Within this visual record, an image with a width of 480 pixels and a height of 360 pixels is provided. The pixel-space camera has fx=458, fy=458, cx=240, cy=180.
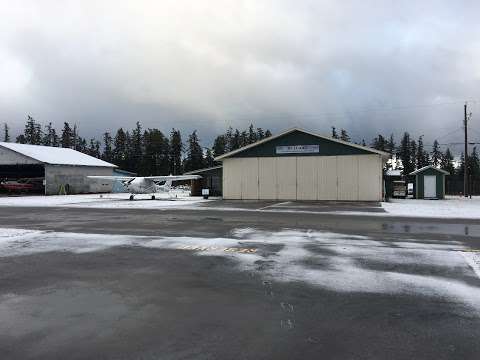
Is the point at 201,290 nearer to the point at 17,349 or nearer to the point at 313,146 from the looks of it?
the point at 17,349

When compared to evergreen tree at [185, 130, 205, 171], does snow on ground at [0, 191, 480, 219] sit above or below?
below

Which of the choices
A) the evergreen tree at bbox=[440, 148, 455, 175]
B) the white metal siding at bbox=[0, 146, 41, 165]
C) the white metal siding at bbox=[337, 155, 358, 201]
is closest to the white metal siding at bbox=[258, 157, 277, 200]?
the white metal siding at bbox=[337, 155, 358, 201]

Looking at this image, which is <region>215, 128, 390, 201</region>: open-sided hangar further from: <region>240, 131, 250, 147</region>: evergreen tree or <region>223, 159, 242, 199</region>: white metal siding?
<region>240, 131, 250, 147</region>: evergreen tree

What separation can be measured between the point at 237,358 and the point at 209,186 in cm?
4215

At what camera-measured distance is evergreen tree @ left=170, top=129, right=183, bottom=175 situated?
105500 millimetres

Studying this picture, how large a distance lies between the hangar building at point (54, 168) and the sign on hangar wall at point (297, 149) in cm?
2829

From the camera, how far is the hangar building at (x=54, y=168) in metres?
52.1

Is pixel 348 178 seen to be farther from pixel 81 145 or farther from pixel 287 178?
pixel 81 145

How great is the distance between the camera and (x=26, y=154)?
52406mm

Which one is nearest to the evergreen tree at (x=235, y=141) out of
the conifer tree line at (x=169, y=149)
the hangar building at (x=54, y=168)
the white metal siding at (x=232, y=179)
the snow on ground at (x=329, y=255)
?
the conifer tree line at (x=169, y=149)

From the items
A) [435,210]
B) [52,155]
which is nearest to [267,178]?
[435,210]

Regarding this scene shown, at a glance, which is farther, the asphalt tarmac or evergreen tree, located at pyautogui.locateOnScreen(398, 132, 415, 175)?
evergreen tree, located at pyautogui.locateOnScreen(398, 132, 415, 175)

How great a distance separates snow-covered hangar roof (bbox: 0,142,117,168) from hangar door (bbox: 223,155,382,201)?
2493 centimetres

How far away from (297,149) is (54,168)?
30.1 m
